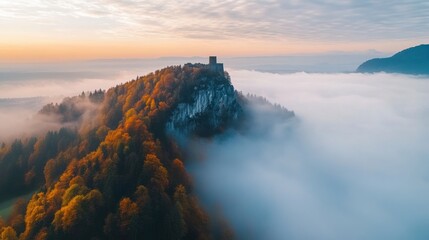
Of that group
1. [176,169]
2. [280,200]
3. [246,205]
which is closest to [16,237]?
[176,169]

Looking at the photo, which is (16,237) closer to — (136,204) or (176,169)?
(136,204)

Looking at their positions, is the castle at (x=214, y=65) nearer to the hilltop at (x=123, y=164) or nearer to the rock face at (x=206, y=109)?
the hilltop at (x=123, y=164)

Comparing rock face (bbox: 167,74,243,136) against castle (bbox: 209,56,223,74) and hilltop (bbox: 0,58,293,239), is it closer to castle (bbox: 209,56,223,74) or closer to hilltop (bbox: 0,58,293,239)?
hilltop (bbox: 0,58,293,239)

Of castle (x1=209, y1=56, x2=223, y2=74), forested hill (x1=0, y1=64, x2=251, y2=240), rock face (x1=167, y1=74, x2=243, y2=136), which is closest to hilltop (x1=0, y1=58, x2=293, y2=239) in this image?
forested hill (x1=0, y1=64, x2=251, y2=240)

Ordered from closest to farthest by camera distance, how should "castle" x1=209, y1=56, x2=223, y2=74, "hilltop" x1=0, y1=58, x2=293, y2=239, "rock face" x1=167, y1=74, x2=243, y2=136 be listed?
"hilltop" x1=0, y1=58, x2=293, y2=239 → "rock face" x1=167, y1=74, x2=243, y2=136 → "castle" x1=209, y1=56, x2=223, y2=74

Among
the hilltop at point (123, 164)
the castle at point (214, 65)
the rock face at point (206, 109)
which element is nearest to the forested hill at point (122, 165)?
the hilltop at point (123, 164)

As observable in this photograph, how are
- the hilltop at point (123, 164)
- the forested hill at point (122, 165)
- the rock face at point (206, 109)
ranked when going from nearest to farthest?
the forested hill at point (122, 165)
the hilltop at point (123, 164)
the rock face at point (206, 109)
